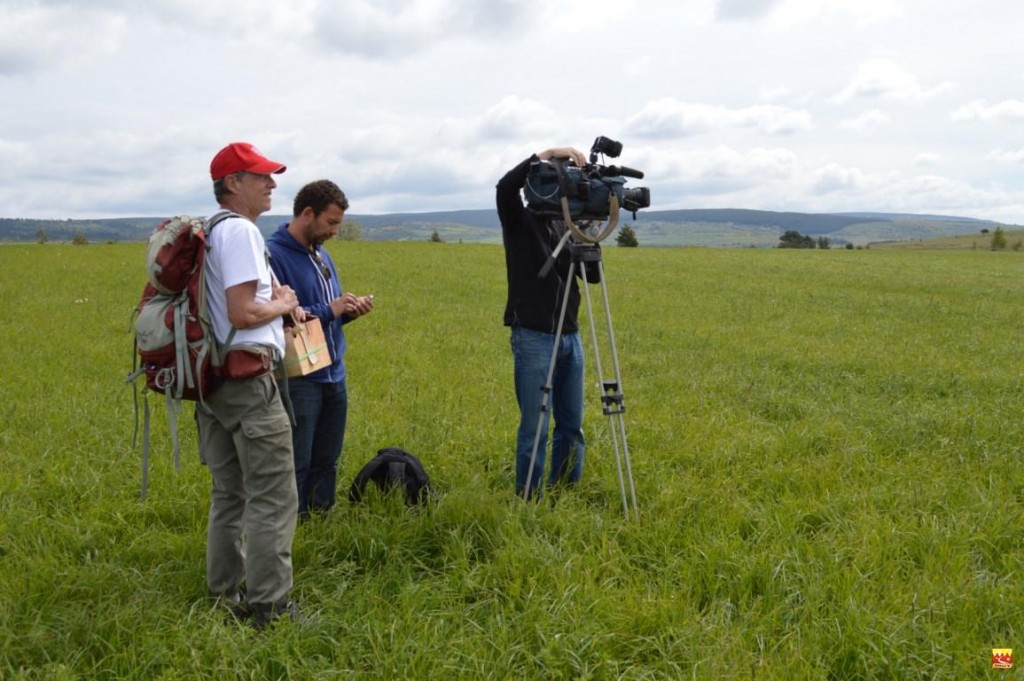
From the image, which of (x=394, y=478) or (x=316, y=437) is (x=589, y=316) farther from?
(x=316, y=437)

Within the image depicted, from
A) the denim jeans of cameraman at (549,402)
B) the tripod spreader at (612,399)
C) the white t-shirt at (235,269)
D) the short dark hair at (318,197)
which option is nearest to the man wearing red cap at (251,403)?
the white t-shirt at (235,269)

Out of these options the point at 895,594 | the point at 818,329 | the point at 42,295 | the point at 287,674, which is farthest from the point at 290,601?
the point at 42,295

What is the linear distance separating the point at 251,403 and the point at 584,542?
2062 millimetres

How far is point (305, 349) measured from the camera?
3.88 metres

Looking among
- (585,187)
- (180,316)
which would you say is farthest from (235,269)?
(585,187)

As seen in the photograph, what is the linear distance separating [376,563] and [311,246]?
Answer: 1888 millimetres

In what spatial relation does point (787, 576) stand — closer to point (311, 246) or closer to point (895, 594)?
point (895, 594)

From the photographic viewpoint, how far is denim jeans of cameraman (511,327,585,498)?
4746 mm

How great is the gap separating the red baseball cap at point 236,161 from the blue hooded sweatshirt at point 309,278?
101 cm

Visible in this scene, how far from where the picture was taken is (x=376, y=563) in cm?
416

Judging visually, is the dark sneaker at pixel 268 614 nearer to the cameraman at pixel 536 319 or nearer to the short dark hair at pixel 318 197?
the cameraman at pixel 536 319

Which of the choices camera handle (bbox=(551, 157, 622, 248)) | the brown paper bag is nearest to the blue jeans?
the brown paper bag

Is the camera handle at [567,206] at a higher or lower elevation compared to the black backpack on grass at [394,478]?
higher

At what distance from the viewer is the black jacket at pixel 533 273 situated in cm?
464
